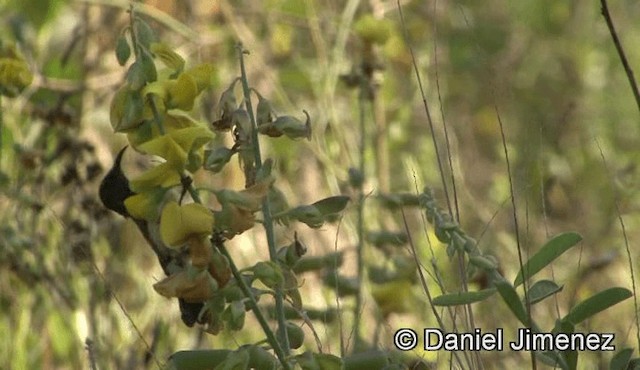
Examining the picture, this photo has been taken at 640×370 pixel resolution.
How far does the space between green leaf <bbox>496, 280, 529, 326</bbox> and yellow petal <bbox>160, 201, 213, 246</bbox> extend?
0.76 ft

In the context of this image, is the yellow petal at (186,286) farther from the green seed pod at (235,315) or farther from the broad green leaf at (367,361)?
the broad green leaf at (367,361)

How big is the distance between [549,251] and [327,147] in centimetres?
110

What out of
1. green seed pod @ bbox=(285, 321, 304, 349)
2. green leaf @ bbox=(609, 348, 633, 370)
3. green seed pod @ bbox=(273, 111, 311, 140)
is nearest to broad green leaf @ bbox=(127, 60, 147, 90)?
green seed pod @ bbox=(273, 111, 311, 140)

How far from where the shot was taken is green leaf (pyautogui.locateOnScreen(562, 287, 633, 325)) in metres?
0.89

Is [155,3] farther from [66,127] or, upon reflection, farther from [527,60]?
[527,60]

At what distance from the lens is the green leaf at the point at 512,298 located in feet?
2.85

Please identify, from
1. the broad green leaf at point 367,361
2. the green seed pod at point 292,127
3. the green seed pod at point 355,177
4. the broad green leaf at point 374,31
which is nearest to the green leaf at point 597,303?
the broad green leaf at point 367,361

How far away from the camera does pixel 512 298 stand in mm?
879

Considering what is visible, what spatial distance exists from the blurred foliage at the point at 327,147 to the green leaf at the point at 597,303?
0.08 meters

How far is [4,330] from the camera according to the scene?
1.59 meters


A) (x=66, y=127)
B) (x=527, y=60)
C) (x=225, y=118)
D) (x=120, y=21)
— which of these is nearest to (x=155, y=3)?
(x=120, y=21)

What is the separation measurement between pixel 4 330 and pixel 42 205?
0.26 metres

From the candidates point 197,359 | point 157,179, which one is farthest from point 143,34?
point 197,359

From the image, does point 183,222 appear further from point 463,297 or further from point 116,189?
point 463,297
